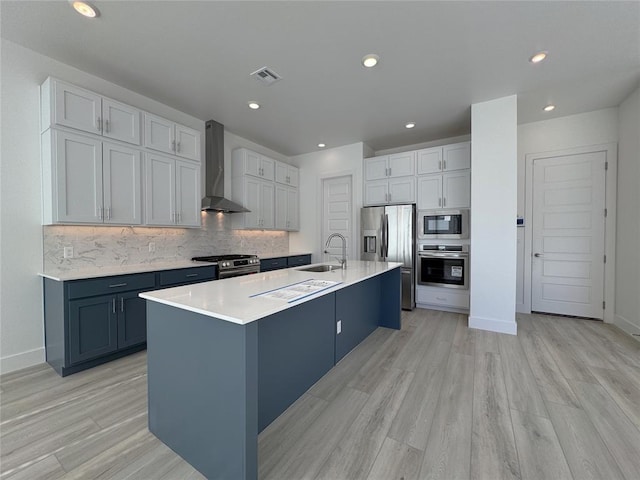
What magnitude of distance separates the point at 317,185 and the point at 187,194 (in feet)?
8.59

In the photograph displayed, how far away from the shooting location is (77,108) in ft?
8.07

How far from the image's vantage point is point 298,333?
1.85 meters

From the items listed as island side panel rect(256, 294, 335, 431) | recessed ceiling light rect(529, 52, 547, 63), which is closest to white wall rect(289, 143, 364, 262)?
recessed ceiling light rect(529, 52, 547, 63)

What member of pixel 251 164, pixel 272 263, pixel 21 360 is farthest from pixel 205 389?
pixel 251 164

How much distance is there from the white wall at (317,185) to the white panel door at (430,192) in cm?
105

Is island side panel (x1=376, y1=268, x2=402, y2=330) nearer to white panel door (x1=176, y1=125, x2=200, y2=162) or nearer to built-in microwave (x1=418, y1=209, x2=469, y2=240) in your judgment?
built-in microwave (x1=418, y1=209, x2=469, y2=240)

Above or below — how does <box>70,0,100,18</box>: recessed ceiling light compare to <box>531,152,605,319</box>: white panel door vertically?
above

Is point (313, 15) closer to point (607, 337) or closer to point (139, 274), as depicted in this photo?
point (139, 274)

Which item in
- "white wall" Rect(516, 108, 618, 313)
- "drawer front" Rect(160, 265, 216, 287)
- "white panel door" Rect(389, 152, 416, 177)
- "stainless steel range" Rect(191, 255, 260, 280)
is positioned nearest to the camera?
"drawer front" Rect(160, 265, 216, 287)

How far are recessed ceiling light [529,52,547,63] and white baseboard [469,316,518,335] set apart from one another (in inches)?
110

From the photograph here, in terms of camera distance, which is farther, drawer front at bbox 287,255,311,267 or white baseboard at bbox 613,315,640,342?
drawer front at bbox 287,255,311,267

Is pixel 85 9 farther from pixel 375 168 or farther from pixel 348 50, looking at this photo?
pixel 375 168

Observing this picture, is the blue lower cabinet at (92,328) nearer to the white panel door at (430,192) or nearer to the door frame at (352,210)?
the door frame at (352,210)

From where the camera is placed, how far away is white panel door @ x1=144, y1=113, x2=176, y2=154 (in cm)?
296
